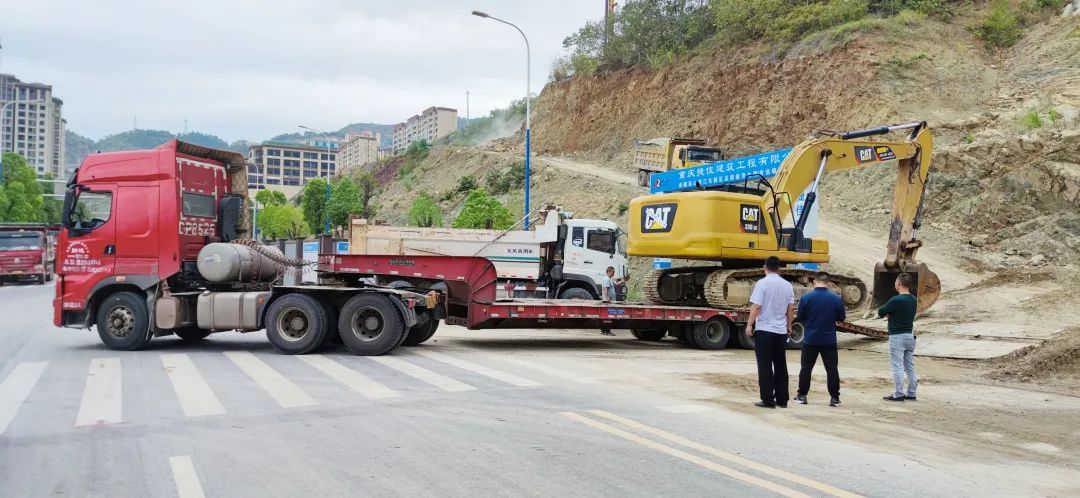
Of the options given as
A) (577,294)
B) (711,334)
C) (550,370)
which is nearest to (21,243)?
(577,294)

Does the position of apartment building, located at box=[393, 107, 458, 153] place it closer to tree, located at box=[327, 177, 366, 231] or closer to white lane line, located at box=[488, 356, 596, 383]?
tree, located at box=[327, 177, 366, 231]

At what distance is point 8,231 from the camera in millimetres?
35844

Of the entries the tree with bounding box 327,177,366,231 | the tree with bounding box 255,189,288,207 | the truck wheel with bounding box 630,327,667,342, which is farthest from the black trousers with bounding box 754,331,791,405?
the tree with bounding box 255,189,288,207

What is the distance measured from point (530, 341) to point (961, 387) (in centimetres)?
824

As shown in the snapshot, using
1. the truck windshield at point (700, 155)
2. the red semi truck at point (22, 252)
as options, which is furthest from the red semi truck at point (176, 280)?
the red semi truck at point (22, 252)

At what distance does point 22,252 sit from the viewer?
36.1 meters

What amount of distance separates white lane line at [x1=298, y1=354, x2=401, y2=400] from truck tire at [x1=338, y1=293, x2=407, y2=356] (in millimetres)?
581

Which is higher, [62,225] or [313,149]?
[313,149]

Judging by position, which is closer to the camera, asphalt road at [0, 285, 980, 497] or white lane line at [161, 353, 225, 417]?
asphalt road at [0, 285, 980, 497]

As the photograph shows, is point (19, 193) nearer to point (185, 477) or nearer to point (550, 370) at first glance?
point (550, 370)

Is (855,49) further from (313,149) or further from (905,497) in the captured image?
(313,149)

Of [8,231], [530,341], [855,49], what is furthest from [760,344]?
[8,231]

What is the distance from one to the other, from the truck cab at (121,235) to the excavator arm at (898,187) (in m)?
11.0

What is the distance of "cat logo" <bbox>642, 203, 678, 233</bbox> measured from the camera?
15305mm
